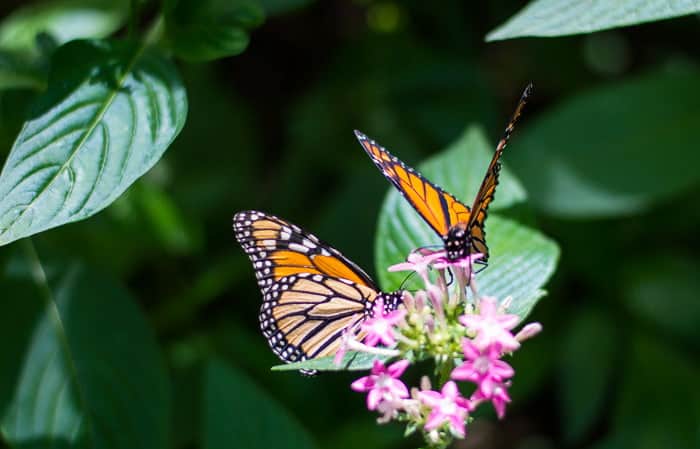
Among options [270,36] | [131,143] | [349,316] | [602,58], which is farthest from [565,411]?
[270,36]

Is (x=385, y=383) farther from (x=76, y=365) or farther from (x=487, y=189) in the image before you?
(x=76, y=365)

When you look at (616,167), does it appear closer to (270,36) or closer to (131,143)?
(131,143)

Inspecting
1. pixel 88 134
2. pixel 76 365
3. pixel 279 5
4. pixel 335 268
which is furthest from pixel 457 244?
pixel 279 5

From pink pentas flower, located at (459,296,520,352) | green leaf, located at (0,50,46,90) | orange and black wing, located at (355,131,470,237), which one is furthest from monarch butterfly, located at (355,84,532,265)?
green leaf, located at (0,50,46,90)

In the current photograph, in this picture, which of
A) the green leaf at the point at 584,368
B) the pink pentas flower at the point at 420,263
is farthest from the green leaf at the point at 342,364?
the green leaf at the point at 584,368

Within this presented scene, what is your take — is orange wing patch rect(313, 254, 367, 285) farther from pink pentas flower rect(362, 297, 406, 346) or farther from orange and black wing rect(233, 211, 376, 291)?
pink pentas flower rect(362, 297, 406, 346)
